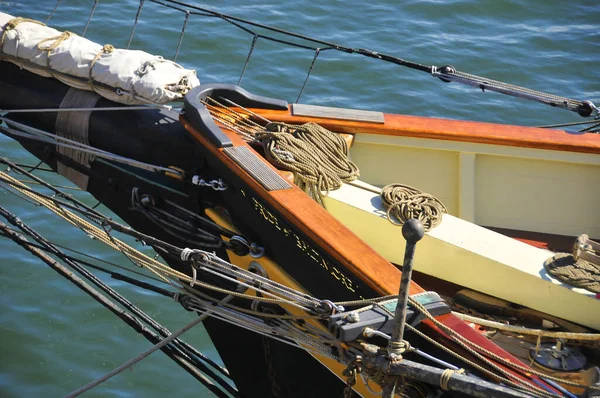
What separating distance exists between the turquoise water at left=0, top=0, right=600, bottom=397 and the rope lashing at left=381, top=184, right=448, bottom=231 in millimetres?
2392

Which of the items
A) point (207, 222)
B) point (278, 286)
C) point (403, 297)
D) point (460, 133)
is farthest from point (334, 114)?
point (403, 297)

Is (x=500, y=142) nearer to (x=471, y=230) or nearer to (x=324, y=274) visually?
(x=471, y=230)

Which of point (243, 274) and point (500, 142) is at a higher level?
point (500, 142)

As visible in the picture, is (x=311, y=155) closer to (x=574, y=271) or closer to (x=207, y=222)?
(x=207, y=222)

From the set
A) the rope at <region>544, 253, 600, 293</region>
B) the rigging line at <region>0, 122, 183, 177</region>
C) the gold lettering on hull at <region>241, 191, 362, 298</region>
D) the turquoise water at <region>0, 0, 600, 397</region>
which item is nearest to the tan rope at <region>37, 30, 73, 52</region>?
the rigging line at <region>0, 122, 183, 177</region>

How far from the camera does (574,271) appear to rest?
13.4 ft

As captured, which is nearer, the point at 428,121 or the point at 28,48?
the point at 28,48

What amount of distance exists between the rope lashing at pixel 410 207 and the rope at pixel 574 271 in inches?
23.5

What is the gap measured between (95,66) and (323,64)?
5310 mm

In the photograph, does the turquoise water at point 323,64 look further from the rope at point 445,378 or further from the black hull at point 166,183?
the rope at point 445,378

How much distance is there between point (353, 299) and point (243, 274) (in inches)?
18.6

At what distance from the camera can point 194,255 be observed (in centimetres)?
361

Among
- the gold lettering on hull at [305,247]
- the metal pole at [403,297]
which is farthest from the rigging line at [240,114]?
the metal pole at [403,297]

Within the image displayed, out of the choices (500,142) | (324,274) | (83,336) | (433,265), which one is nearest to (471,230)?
(433,265)
